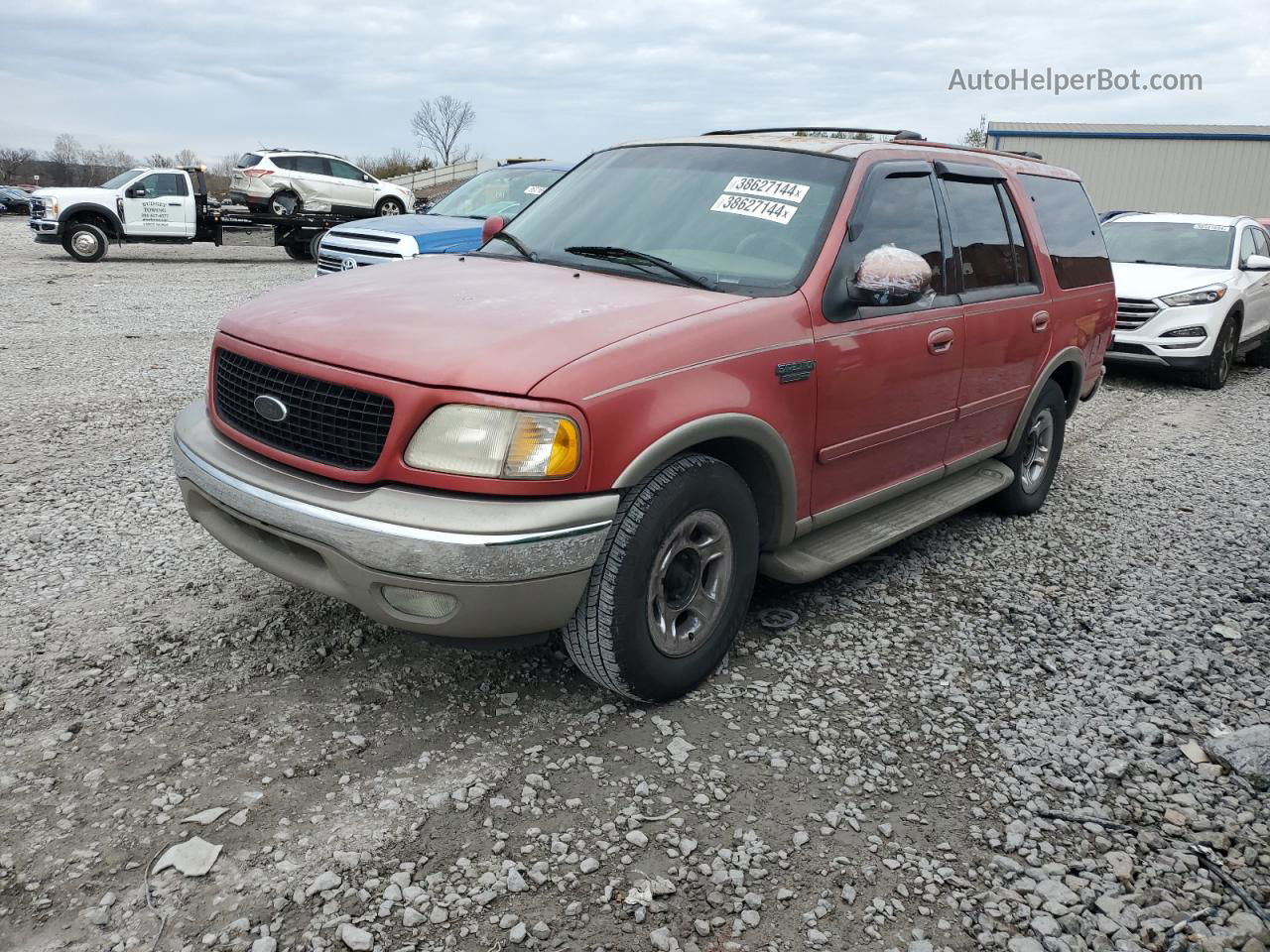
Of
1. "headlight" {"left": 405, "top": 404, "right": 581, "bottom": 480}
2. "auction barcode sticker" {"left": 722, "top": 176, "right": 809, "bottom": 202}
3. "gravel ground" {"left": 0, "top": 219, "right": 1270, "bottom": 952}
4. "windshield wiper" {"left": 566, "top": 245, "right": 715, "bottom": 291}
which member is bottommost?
"gravel ground" {"left": 0, "top": 219, "right": 1270, "bottom": 952}

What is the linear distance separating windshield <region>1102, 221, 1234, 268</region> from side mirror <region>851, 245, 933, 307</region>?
852 cm

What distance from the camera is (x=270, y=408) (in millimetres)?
2977

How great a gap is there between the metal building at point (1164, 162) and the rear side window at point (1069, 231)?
86.6ft

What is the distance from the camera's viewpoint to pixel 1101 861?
8.68 feet

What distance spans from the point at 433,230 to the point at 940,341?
7.23 m

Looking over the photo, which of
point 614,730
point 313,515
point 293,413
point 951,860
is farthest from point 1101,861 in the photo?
point 293,413

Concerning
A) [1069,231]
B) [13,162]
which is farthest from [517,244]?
[13,162]

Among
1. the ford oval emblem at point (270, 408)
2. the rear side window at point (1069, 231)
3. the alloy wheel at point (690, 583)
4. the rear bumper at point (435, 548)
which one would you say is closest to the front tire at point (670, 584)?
the alloy wheel at point (690, 583)

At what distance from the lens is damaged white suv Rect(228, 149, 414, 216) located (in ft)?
69.7

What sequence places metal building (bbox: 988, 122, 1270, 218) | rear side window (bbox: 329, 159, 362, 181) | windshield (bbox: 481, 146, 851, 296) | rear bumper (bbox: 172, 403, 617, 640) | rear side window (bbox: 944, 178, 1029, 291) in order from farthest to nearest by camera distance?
metal building (bbox: 988, 122, 1270, 218) → rear side window (bbox: 329, 159, 362, 181) → rear side window (bbox: 944, 178, 1029, 291) → windshield (bbox: 481, 146, 851, 296) → rear bumper (bbox: 172, 403, 617, 640)

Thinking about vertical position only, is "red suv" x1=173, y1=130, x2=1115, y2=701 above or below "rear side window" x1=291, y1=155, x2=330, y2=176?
below

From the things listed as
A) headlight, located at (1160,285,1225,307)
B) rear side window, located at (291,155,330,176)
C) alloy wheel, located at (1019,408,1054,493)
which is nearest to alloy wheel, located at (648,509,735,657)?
alloy wheel, located at (1019,408,1054,493)

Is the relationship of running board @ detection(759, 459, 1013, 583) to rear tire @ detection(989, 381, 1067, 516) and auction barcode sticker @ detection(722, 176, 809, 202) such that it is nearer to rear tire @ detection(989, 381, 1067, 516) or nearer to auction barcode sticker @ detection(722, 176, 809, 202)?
rear tire @ detection(989, 381, 1067, 516)

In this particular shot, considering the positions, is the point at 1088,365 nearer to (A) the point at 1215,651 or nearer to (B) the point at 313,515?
(A) the point at 1215,651
